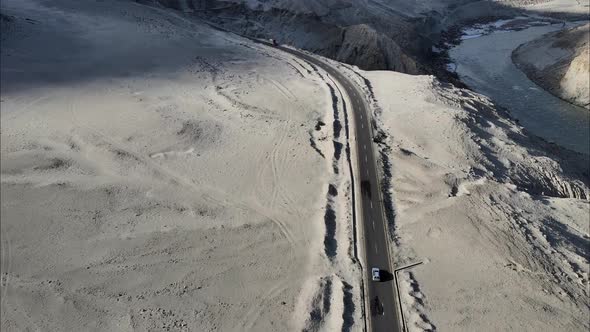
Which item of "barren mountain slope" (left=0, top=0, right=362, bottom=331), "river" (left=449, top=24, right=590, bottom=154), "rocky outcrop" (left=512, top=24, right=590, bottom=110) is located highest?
"rocky outcrop" (left=512, top=24, right=590, bottom=110)

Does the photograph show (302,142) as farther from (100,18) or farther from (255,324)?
(100,18)

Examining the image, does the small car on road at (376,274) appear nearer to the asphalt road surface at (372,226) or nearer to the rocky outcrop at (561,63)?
the asphalt road surface at (372,226)

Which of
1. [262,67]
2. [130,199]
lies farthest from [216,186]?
[262,67]

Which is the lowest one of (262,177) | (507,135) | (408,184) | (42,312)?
(42,312)

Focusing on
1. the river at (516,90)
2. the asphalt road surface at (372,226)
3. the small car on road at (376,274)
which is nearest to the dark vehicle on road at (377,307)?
the asphalt road surface at (372,226)

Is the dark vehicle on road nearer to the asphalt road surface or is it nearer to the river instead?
the asphalt road surface

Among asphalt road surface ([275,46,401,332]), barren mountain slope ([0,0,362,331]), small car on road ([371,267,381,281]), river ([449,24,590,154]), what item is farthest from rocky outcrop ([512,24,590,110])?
small car on road ([371,267,381,281])

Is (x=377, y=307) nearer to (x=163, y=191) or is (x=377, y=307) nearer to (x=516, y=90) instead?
(x=163, y=191)
